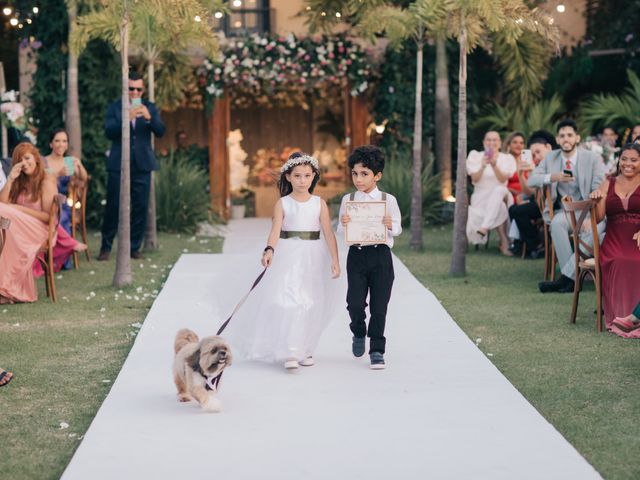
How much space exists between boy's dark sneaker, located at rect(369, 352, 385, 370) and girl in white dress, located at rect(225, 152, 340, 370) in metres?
0.38

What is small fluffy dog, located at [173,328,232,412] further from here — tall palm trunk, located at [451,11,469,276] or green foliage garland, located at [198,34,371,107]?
green foliage garland, located at [198,34,371,107]

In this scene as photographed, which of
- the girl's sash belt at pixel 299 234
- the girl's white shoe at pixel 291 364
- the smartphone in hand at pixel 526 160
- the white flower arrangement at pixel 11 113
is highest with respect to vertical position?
the white flower arrangement at pixel 11 113

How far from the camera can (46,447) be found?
548 cm

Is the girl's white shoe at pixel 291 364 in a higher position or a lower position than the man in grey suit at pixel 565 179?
lower

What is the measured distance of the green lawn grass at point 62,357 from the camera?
5500 mm

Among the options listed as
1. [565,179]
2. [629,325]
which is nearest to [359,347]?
[629,325]

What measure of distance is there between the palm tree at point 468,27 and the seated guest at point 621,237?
8.71 ft

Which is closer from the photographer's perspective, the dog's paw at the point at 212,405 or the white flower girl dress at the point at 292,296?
the dog's paw at the point at 212,405

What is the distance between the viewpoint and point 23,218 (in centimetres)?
1018

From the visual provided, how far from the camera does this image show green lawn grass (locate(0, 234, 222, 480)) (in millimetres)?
5500

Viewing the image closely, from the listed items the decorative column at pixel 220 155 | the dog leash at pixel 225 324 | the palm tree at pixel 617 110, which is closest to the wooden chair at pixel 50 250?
the dog leash at pixel 225 324

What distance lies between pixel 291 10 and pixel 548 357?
1461cm

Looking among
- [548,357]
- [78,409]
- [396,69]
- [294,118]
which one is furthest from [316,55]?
[78,409]

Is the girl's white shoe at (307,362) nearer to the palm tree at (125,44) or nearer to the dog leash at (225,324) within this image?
the dog leash at (225,324)
